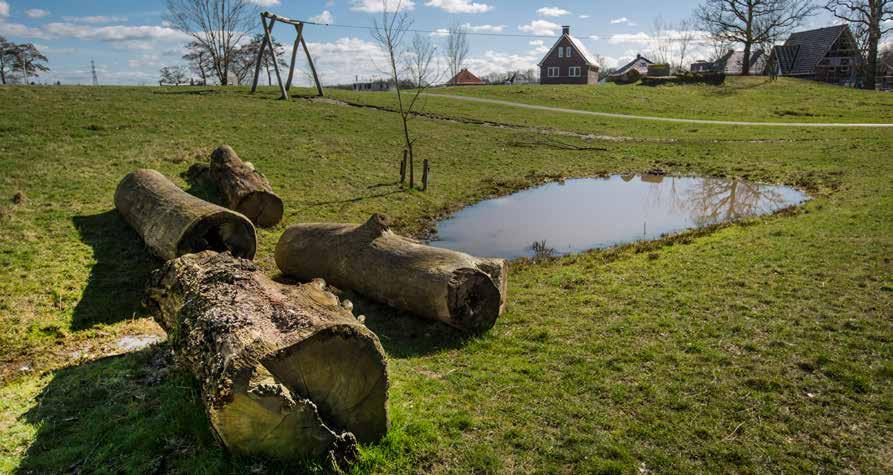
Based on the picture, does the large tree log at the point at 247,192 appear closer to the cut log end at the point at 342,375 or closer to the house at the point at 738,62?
the cut log end at the point at 342,375

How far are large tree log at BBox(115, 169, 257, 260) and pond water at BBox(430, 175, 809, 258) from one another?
5.26m

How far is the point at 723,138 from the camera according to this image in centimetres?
3023

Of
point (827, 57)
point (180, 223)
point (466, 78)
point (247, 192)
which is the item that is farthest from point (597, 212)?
point (466, 78)

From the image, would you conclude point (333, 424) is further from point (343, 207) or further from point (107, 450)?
point (343, 207)

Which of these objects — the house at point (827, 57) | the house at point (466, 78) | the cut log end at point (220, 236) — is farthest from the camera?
the house at point (466, 78)

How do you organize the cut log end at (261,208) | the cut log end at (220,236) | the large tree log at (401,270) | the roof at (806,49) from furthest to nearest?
the roof at (806,49)
the cut log end at (261,208)
the cut log end at (220,236)
the large tree log at (401,270)

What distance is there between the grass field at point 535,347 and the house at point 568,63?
179 ft

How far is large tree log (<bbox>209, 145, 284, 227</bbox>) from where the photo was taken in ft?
42.0

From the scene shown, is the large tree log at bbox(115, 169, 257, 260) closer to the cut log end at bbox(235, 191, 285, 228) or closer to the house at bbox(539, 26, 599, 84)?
the cut log end at bbox(235, 191, 285, 228)

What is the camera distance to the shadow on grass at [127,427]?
4.38 metres

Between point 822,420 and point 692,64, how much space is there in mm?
113515

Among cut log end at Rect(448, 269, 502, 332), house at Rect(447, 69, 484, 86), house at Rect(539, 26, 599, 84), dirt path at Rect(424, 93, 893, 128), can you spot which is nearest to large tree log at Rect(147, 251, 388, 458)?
cut log end at Rect(448, 269, 502, 332)

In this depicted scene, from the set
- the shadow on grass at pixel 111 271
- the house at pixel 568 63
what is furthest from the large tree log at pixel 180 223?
the house at pixel 568 63

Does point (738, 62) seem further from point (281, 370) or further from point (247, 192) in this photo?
point (281, 370)
